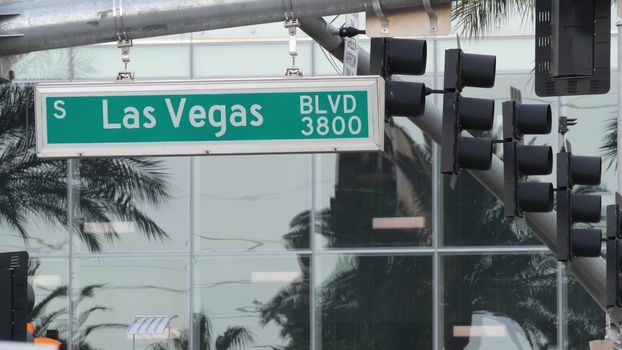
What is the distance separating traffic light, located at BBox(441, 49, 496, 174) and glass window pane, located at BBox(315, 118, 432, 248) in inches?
426

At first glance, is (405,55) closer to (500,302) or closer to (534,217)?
(534,217)

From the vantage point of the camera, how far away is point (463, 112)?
984cm

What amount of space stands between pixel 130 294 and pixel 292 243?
2.70 meters

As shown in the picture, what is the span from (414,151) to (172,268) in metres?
4.27

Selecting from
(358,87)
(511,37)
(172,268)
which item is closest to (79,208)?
(172,268)

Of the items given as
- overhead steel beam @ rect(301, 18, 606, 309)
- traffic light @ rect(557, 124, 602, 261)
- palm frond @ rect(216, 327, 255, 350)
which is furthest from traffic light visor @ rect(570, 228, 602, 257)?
palm frond @ rect(216, 327, 255, 350)

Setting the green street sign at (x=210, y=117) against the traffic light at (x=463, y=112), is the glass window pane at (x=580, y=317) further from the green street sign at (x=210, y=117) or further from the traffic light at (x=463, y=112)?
the green street sign at (x=210, y=117)

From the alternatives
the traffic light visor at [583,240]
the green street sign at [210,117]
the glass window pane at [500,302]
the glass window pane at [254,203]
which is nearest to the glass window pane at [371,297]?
the glass window pane at [500,302]

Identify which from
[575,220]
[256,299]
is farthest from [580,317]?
[575,220]

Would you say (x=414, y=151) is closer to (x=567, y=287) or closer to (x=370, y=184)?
(x=370, y=184)

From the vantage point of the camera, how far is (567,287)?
67.3 feet

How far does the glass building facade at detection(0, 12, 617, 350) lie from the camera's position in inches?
813

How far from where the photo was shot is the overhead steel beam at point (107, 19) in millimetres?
8141

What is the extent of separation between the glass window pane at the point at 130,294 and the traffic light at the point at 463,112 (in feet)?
37.9
